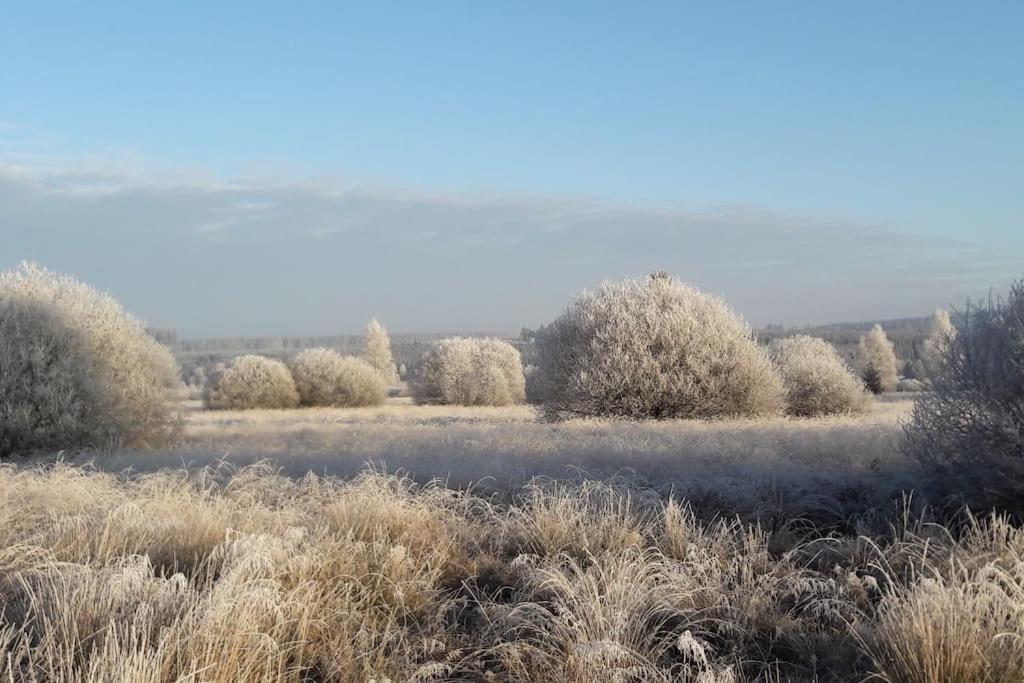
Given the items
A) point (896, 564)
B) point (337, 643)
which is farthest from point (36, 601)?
point (896, 564)

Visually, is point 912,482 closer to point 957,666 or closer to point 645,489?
point 645,489

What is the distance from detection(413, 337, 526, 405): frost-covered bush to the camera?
40188 millimetres

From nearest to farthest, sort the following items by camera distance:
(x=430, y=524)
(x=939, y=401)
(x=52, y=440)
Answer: (x=430, y=524)
(x=939, y=401)
(x=52, y=440)

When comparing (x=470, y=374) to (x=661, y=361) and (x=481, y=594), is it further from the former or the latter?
(x=481, y=594)

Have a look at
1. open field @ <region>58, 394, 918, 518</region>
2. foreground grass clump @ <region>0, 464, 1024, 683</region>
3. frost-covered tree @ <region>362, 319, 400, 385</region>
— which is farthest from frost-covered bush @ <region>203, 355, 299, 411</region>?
foreground grass clump @ <region>0, 464, 1024, 683</region>

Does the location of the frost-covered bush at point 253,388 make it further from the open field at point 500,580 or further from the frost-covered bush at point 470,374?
the open field at point 500,580

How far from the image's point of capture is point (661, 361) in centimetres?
1727

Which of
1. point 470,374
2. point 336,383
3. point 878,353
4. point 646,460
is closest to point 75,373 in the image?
point 646,460

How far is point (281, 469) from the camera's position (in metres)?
8.36

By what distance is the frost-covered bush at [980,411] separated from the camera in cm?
608

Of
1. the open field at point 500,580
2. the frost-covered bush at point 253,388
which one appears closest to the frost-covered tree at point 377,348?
the frost-covered bush at point 253,388

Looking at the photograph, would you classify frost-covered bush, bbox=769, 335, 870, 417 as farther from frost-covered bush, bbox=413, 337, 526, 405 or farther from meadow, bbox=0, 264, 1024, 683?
frost-covered bush, bbox=413, 337, 526, 405

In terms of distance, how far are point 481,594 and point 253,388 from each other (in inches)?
1421

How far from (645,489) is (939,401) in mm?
2621
